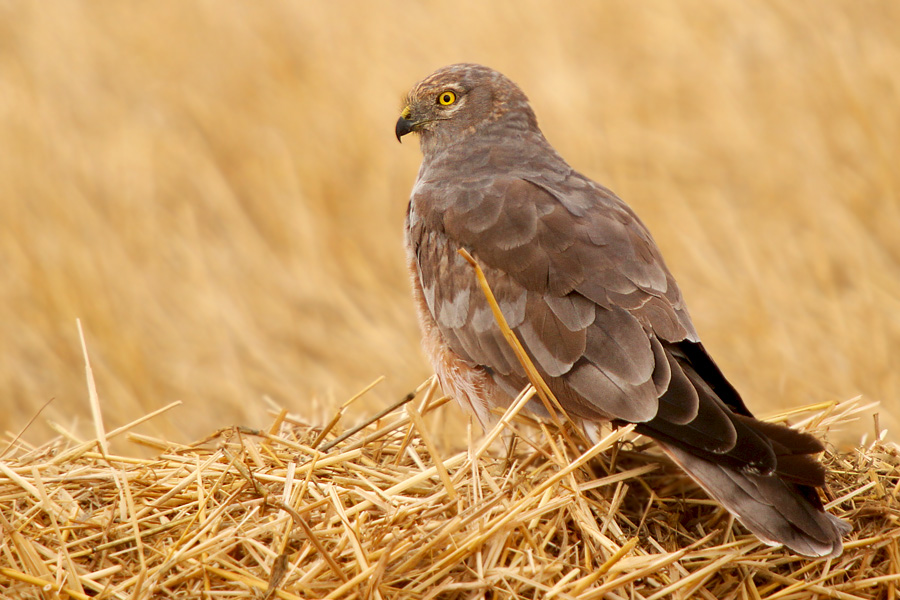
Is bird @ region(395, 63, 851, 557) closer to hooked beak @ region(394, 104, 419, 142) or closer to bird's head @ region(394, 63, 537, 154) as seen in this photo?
bird's head @ region(394, 63, 537, 154)

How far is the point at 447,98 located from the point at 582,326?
1702 mm

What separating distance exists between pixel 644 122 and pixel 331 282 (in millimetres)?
2882

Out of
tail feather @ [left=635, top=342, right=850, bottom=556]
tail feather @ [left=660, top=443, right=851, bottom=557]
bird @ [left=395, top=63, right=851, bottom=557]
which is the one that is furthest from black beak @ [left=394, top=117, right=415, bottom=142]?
tail feather @ [left=660, top=443, right=851, bottom=557]

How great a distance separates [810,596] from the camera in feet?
9.41

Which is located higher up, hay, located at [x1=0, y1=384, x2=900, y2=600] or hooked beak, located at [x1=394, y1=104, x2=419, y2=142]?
hooked beak, located at [x1=394, y1=104, x2=419, y2=142]

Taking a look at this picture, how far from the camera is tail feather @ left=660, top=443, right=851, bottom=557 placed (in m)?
2.77

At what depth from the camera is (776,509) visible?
2826mm

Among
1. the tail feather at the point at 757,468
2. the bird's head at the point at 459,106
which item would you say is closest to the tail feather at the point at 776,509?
the tail feather at the point at 757,468

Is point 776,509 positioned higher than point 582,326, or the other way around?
point 582,326

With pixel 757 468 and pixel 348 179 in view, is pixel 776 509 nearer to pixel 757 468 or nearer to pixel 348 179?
pixel 757 468

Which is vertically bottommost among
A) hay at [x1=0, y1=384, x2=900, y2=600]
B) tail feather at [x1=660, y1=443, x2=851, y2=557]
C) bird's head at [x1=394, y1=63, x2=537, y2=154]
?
tail feather at [x1=660, y1=443, x2=851, y2=557]

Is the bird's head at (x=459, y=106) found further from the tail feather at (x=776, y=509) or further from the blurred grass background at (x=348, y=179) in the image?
the blurred grass background at (x=348, y=179)

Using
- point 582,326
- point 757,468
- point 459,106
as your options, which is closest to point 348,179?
point 459,106

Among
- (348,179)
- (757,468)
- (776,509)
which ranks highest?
(348,179)
